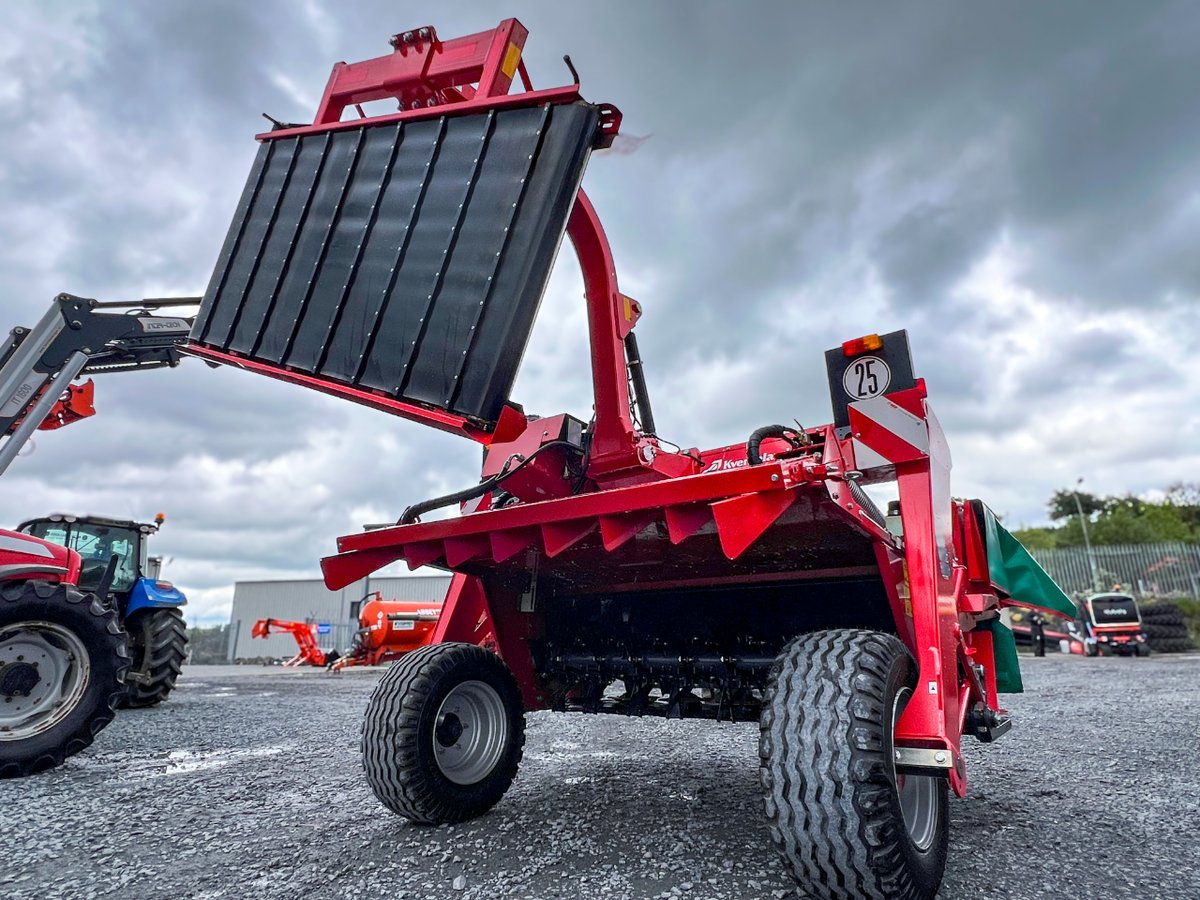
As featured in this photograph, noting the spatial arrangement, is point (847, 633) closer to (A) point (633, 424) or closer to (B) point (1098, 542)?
(A) point (633, 424)

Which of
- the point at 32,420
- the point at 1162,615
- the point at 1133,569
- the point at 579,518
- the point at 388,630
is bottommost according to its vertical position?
the point at 579,518

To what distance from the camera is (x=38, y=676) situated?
4.84 meters

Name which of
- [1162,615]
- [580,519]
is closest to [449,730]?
[580,519]

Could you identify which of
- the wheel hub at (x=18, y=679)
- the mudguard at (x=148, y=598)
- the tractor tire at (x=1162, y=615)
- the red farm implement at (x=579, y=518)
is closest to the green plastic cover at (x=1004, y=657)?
the red farm implement at (x=579, y=518)

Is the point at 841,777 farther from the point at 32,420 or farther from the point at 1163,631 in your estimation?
the point at 1163,631

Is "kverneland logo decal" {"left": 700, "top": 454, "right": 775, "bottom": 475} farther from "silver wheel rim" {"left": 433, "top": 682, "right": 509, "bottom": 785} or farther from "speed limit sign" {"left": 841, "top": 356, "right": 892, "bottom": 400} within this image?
"silver wheel rim" {"left": 433, "top": 682, "right": 509, "bottom": 785}

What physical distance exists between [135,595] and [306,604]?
2759 cm

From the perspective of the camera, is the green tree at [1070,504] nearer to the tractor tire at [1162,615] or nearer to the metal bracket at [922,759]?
the tractor tire at [1162,615]

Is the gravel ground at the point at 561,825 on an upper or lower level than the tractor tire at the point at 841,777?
lower

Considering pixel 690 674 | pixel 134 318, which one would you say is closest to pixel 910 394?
pixel 690 674

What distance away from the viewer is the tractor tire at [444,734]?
3090mm

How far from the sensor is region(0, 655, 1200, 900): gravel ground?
2.61 meters

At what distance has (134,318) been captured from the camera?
6.76 meters

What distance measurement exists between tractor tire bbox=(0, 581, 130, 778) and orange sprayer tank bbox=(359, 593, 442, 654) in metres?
10.4
